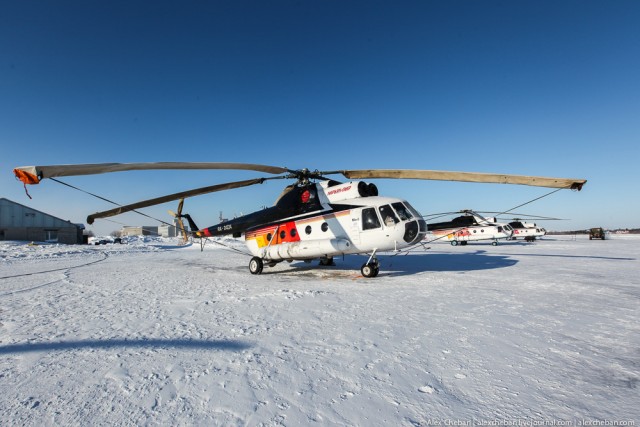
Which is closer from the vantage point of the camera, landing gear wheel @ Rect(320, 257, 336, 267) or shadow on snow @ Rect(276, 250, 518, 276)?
shadow on snow @ Rect(276, 250, 518, 276)

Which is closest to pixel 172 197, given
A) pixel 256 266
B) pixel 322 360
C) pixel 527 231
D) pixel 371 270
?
pixel 256 266

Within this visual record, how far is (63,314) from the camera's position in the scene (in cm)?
508

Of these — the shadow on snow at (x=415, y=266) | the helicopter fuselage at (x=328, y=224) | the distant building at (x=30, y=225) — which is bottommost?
the shadow on snow at (x=415, y=266)

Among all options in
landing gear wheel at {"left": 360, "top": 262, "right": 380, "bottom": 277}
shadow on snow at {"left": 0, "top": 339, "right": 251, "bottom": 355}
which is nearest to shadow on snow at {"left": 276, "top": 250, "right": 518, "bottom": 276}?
landing gear wheel at {"left": 360, "top": 262, "right": 380, "bottom": 277}

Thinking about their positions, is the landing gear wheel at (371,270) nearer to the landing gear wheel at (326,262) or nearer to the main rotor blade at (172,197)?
the landing gear wheel at (326,262)

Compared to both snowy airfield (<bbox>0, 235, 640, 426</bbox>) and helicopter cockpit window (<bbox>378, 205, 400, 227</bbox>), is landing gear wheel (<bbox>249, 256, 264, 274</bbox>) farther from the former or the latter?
helicopter cockpit window (<bbox>378, 205, 400, 227</bbox>)

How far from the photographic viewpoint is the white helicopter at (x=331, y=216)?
8250 millimetres

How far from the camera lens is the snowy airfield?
7.54 ft

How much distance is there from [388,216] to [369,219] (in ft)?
1.91

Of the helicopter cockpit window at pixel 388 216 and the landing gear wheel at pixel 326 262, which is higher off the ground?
the helicopter cockpit window at pixel 388 216

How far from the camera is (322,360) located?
10.6 feet

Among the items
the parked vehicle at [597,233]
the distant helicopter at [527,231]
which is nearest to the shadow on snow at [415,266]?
the distant helicopter at [527,231]

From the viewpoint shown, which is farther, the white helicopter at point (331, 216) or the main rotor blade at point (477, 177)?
the white helicopter at point (331, 216)

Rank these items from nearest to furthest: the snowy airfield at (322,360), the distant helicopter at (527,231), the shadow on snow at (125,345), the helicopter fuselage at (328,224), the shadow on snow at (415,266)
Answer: the snowy airfield at (322,360)
the shadow on snow at (125,345)
the helicopter fuselage at (328,224)
the shadow on snow at (415,266)
the distant helicopter at (527,231)
